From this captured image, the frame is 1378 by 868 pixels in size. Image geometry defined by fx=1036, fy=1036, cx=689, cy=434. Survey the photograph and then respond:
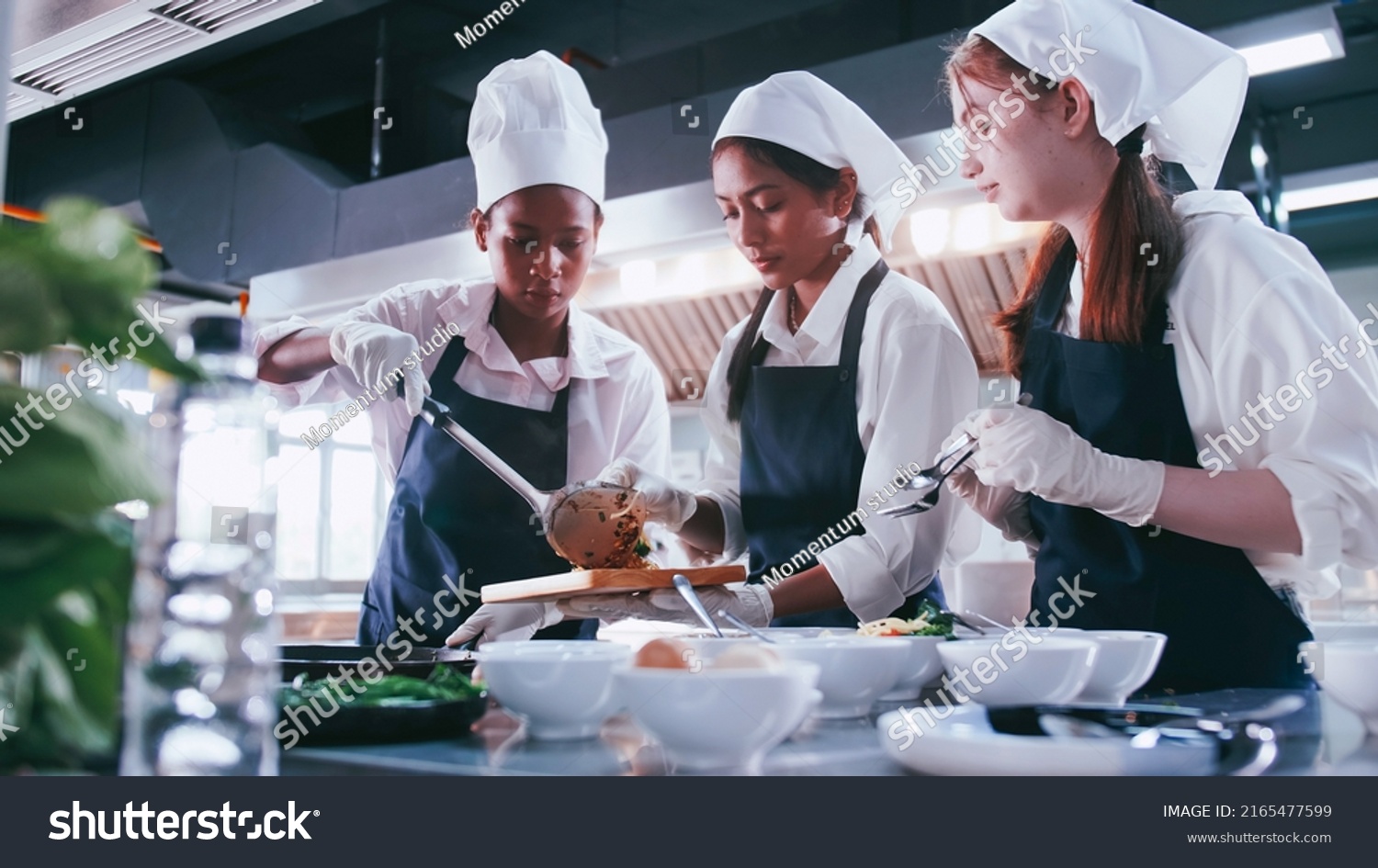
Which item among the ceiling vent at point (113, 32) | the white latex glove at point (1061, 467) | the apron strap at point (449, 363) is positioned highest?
the ceiling vent at point (113, 32)

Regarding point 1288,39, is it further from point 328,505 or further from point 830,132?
point 328,505

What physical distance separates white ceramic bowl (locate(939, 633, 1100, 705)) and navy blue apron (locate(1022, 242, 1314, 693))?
2.25 ft

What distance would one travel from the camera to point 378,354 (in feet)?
7.85

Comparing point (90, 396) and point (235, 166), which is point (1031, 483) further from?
point (235, 166)

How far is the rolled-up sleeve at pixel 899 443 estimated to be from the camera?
6.16ft

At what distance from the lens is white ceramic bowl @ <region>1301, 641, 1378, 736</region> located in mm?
860

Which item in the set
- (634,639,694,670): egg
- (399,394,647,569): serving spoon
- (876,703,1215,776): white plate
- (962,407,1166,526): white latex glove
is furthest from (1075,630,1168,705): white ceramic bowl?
(399,394,647,569): serving spoon

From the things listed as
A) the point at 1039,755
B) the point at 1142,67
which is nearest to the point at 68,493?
the point at 1039,755

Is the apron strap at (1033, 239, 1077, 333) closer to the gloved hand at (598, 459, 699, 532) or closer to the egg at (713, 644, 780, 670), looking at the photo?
the gloved hand at (598, 459, 699, 532)

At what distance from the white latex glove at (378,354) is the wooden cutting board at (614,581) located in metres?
0.79

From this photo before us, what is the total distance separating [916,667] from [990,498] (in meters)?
0.82

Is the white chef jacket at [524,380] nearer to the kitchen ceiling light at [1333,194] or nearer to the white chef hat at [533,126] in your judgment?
the white chef hat at [533,126]

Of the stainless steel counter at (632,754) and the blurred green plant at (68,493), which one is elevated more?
the blurred green plant at (68,493)

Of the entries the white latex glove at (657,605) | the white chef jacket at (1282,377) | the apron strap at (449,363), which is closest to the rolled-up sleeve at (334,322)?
the apron strap at (449,363)
